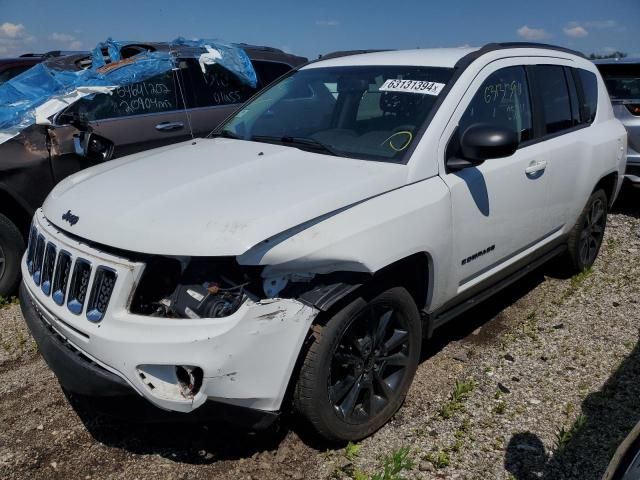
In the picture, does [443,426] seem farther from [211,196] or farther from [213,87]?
[213,87]

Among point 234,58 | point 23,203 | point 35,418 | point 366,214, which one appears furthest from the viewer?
point 234,58

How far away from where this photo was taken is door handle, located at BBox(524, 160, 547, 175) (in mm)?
3484

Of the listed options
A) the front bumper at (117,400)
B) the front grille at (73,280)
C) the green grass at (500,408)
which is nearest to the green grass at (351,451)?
the front bumper at (117,400)

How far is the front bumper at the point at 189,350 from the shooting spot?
215 cm

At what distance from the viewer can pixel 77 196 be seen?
2.76 meters

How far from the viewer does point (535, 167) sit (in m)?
3.54

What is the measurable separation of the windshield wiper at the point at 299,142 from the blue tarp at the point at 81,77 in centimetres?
218

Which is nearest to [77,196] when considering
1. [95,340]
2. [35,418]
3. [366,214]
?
[95,340]

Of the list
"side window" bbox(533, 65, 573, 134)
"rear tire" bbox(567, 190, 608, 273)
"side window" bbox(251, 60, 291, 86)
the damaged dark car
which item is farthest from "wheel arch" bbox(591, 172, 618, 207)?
the damaged dark car

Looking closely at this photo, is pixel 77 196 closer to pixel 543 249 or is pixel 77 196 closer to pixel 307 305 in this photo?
pixel 307 305

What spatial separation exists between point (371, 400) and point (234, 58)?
4.09 meters

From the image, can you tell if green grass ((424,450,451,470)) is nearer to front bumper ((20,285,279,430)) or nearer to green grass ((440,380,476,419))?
Answer: green grass ((440,380,476,419))

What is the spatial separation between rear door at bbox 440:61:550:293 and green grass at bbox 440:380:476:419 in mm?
557

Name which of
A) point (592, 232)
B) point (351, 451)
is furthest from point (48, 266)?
point (592, 232)
